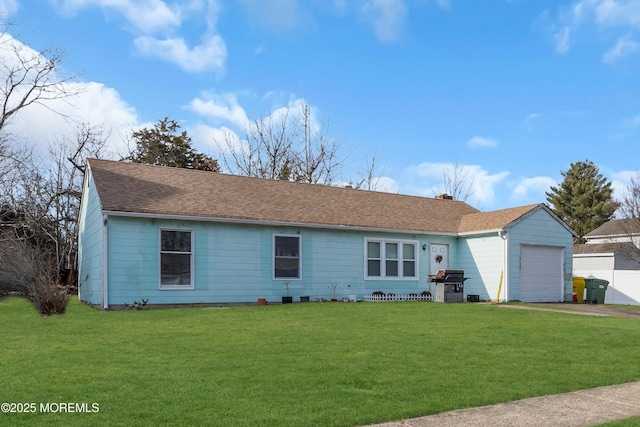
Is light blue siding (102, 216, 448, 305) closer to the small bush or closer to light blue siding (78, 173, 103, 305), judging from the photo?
light blue siding (78, 173, 103, 305)

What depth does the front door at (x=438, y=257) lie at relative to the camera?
22.3 m

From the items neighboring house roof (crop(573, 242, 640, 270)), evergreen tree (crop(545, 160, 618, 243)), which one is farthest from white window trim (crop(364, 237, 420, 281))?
evergreen tree (crop(545, 160, 618, 243))

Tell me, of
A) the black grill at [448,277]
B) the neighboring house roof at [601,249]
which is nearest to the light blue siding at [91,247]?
the black grill at [448,277]

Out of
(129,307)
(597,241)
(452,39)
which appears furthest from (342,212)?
(597,241)

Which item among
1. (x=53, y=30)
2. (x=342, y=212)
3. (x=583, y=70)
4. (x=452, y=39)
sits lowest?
(x=342, y=212)

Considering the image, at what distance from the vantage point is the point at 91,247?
1947 cm

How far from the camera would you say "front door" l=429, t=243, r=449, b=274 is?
73.1ft

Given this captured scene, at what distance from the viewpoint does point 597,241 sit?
1891 inches

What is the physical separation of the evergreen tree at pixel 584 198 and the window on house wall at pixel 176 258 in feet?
170

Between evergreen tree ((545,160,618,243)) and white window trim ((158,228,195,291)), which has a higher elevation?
evergreen tree ((545,160,618,243))

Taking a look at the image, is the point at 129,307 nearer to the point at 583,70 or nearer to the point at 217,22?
the point at 217,22

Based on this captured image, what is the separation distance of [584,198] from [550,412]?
59845 mm

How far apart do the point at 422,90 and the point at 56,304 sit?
48.8ft

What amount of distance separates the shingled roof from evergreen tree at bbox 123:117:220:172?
21.2m
